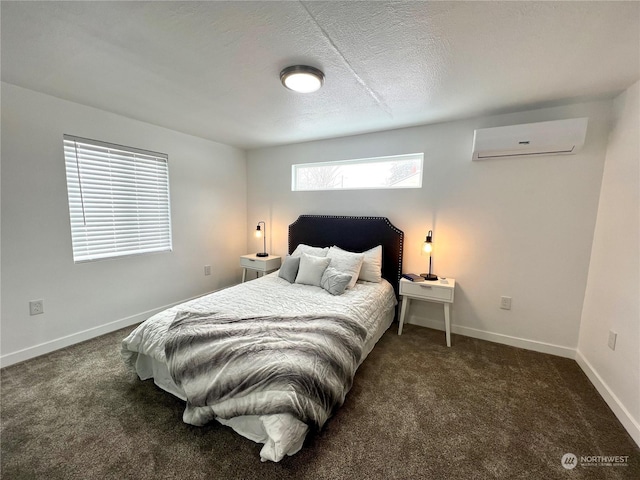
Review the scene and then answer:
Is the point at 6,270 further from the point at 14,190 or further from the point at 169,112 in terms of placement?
Answer: the point at 169,112

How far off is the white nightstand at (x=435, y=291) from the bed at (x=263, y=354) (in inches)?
13.4

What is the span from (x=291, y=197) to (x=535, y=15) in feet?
9.95

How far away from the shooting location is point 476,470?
4.50 feet

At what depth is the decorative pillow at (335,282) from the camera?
8.32 ft

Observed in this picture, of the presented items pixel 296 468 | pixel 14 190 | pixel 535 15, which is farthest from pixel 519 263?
pixel 14 190

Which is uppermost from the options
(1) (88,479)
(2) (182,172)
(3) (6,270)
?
(2) (182,172)

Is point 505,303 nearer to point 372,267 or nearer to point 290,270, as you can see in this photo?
point 372,267

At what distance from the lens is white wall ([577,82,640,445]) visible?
170cm

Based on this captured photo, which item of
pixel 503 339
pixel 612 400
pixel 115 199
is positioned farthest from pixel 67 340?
pixel 612 400

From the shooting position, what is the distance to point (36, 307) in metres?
2.32

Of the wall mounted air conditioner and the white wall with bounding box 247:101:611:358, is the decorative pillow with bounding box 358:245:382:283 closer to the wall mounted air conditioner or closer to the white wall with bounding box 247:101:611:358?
the white wall with bounding box 247:101:611:358

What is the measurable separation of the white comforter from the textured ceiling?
1758 mm

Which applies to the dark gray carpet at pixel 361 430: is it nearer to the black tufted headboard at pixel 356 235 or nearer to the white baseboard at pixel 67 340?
the white baseboard at pixel 67 340

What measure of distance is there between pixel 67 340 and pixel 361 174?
362 cm
